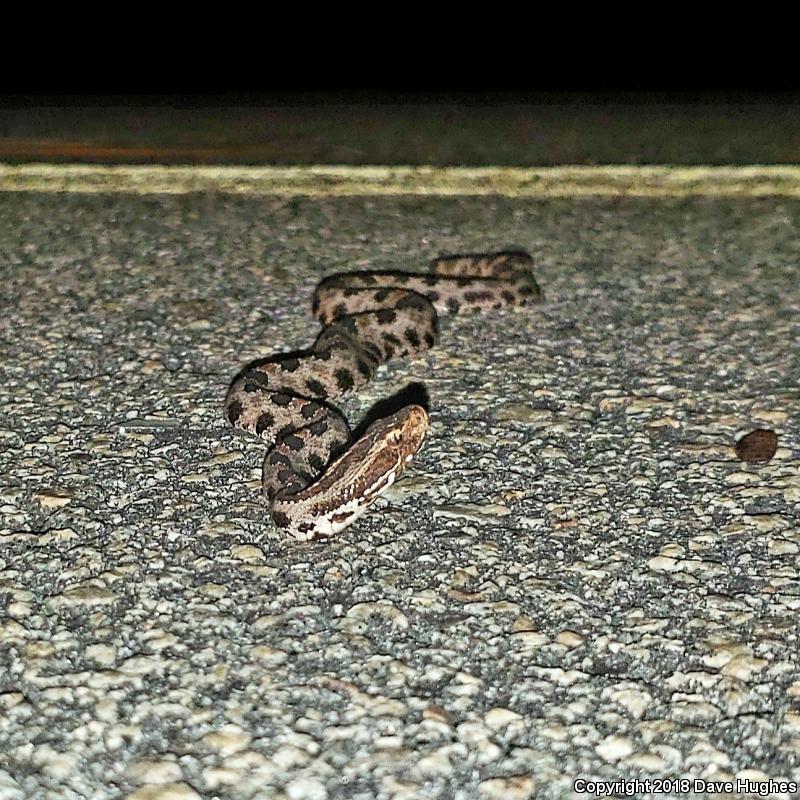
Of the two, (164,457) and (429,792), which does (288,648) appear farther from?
(164,457)

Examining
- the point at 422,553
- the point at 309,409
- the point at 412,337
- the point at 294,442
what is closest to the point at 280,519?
the point at 422,553

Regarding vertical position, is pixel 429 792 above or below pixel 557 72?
below

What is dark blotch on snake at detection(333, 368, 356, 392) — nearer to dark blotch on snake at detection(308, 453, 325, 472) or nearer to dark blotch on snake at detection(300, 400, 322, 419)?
dark blotch on snake at detection(300, 400, 322, 419)

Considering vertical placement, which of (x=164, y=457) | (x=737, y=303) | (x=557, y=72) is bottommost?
(x=164, y=457)

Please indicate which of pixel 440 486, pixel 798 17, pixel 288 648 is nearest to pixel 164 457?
pixel 440 486

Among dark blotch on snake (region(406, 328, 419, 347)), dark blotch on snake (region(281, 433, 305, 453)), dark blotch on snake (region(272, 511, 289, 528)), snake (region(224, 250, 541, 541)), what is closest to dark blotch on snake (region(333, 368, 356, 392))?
snake (region(224, 250, 541, 541))
